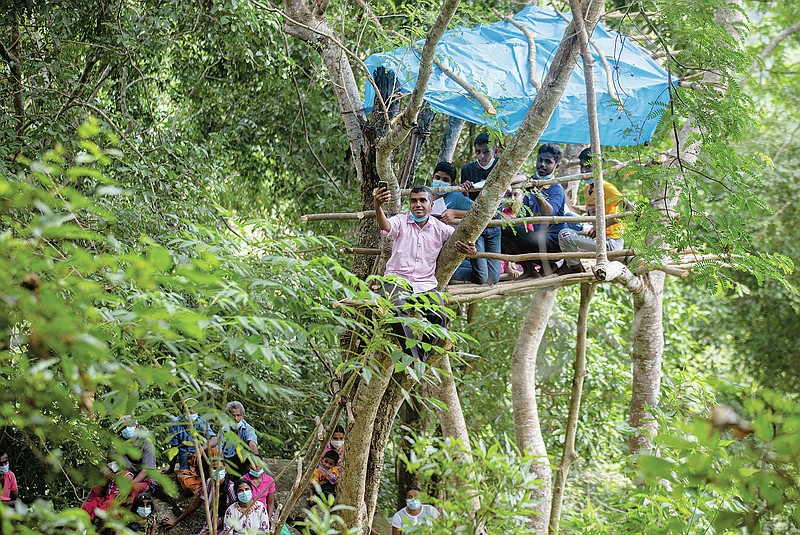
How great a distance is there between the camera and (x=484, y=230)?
4672mm

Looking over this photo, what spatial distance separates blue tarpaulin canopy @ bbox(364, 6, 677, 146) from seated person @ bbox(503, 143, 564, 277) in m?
0.33

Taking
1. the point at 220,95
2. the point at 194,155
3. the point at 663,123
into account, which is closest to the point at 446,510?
the point at 663,123

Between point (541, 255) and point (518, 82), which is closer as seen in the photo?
point (541, 255)

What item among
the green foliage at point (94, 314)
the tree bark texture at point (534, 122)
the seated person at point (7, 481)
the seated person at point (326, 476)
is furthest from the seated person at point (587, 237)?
the seated person at point (7, 481)

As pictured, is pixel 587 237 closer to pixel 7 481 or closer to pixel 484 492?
pixel 484 492

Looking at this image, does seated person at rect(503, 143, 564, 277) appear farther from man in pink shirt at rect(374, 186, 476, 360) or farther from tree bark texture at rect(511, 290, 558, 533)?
tree bark texture at rect(511, 290, 558, 533)

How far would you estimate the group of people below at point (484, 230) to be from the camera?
4.30 meters

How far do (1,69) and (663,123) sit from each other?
4.43 meters

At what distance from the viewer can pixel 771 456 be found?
1377 mm

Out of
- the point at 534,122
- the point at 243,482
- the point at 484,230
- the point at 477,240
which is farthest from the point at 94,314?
the point at 243,482

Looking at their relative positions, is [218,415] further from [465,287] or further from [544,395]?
[544,395]

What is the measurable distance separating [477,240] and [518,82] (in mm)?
908

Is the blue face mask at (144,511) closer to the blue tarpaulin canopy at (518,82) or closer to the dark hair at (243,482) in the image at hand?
the dark hair at (243,482)

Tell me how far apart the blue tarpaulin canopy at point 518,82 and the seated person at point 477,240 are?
0.51 meters
